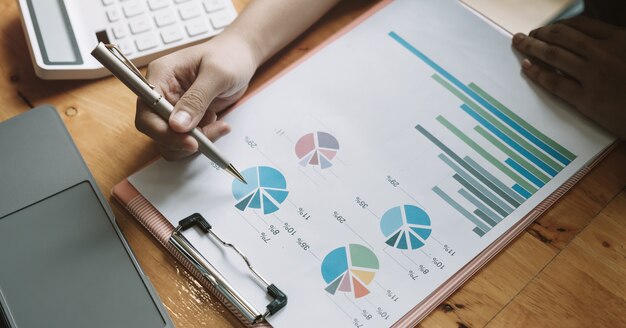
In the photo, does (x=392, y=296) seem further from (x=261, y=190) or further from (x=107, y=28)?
(x=107, y=28)

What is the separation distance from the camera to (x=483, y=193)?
604 millimetres

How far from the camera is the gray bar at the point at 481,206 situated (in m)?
0.59

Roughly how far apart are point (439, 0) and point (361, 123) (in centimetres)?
21

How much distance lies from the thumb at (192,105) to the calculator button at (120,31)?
0.43 ft

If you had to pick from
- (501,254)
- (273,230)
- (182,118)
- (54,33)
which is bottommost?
(501,254)

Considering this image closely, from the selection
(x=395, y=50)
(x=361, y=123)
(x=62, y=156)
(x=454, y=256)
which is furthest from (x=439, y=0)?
(x=62, y=156)

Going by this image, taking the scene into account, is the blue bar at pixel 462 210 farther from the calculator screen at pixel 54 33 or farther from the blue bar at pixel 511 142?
the calculator screen at pixel 54 33

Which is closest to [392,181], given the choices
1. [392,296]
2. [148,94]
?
[392,296]

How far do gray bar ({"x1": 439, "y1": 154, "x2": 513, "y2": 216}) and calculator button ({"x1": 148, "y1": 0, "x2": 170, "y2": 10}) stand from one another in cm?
38

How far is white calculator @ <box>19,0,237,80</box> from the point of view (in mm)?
666

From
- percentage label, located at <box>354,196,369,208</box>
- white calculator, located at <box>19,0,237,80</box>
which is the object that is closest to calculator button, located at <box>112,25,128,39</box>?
white calculator, located at <box>19,0,237,80</box>

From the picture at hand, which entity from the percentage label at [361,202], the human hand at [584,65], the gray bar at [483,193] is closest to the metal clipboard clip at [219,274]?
the percentage label at [361,202]

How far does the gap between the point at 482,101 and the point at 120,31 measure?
414 mm

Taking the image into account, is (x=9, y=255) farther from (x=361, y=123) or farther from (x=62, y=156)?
(x=361, y=123)
